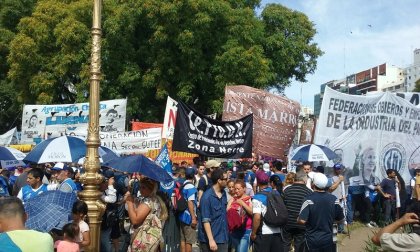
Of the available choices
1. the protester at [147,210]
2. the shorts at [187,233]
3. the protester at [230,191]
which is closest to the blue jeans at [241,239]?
the protester at [230,191]

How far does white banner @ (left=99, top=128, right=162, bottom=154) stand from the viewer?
16.3 meters

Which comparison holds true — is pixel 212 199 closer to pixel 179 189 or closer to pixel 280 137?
pixel 179 189

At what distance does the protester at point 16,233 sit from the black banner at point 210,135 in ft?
23.7

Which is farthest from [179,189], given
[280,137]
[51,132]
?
[51,132]

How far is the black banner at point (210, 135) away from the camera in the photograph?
11227 mm

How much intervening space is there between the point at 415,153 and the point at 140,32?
1549 centimetres

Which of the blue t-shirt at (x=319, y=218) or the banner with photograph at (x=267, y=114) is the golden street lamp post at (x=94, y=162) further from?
the banner with photograph at (x=267, y=114)

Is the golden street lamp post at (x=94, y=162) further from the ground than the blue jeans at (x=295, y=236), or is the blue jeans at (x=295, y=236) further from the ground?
the golden street lamp post at (x=94, y=162)

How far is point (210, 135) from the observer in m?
11.6

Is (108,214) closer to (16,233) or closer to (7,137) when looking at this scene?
(16,233)

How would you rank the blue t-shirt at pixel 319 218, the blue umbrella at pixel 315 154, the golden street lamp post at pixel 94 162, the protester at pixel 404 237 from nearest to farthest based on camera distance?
the protester at pixel 404 237 → the blue t-shirt at pixel 319 218 → the golden street lamp post at pixel 94 162 → the blue umbrella at pixel 315 154

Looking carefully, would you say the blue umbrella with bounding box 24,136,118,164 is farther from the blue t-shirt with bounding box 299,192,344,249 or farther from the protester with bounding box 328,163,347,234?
the protester with bounding box 328,163,347,234

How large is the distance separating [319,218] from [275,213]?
2.15 feet

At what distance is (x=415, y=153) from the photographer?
1430 centimetres
